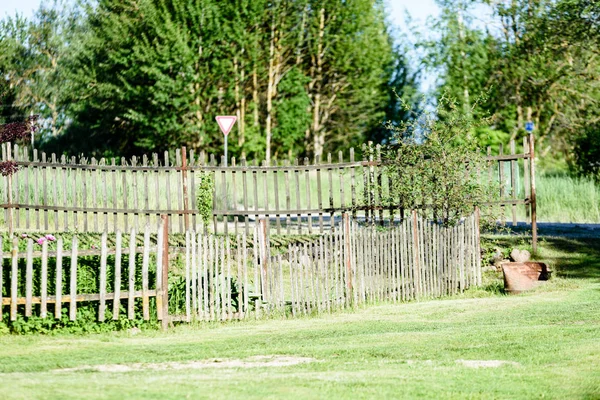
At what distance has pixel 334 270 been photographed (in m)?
16.4

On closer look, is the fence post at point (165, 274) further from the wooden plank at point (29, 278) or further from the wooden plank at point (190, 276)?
the wooden plank at point (29, 278)

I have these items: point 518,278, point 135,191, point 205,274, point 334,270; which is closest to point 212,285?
point 205,274

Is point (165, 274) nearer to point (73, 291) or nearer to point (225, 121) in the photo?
point (73, 291)

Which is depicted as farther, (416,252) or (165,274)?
(416,252)

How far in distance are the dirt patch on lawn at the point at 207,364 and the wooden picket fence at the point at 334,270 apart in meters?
3.22

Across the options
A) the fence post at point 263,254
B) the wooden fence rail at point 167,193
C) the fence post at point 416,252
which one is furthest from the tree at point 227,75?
the fence post at point 263,254

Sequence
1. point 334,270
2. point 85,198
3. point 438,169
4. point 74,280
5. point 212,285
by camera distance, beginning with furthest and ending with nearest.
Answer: point 85,198
point 438,169
point 334,270
point 212,285
point 74,280

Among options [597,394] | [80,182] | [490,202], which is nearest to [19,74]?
[80,182]

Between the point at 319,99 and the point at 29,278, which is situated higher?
the point at 319,99

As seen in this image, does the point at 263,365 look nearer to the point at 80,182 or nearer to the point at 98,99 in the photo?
the point at 80,182

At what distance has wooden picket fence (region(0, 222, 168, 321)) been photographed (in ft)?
42.6


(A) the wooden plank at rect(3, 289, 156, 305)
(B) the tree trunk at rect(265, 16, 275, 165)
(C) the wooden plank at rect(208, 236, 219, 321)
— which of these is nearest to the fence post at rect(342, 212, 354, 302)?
(C) the wooden plank at rect(208, 236, 219, 321)

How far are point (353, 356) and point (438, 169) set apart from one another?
28.4 ft

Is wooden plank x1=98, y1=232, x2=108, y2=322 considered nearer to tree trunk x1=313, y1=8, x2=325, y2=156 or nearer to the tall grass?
the tall grass
